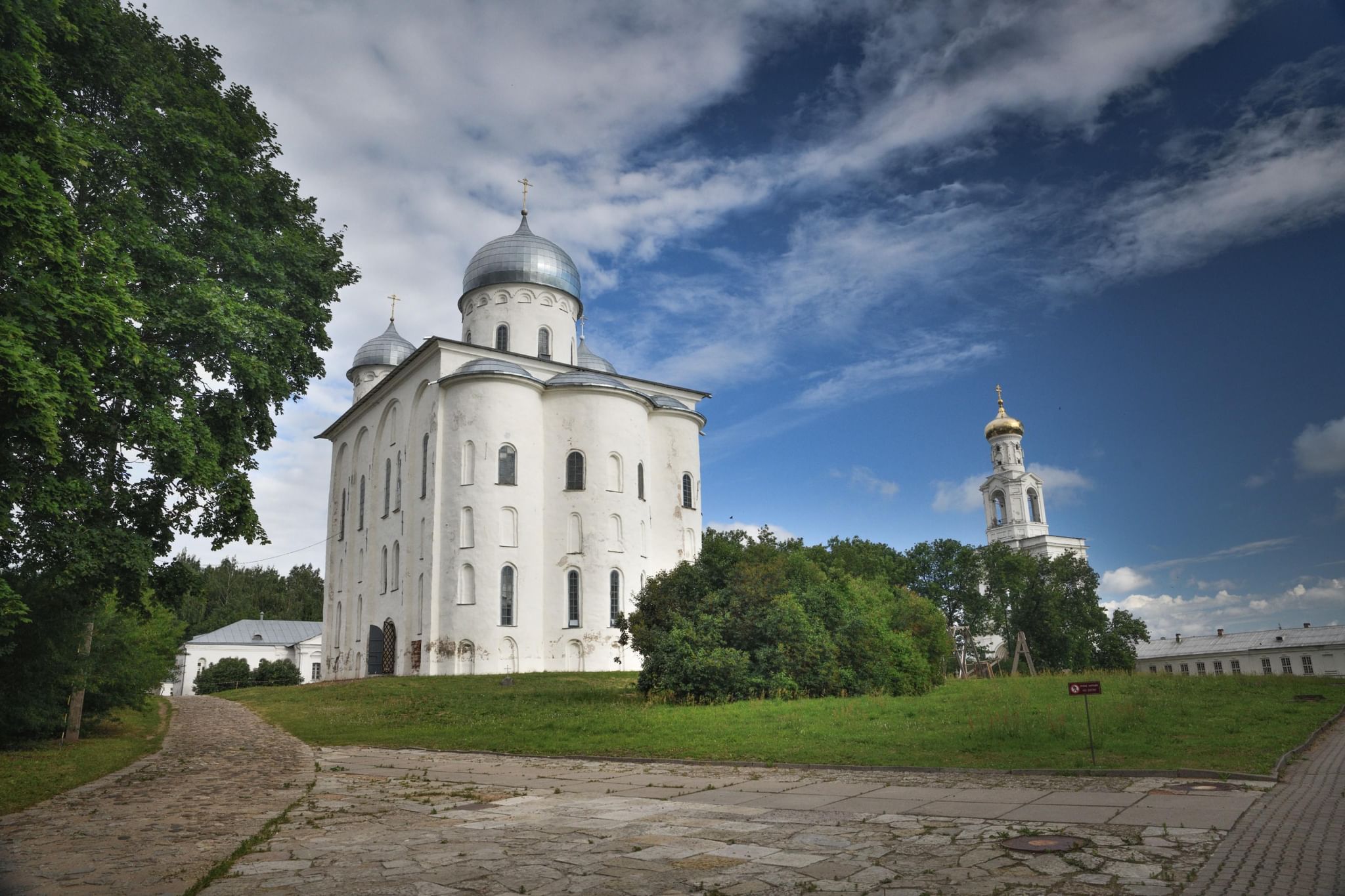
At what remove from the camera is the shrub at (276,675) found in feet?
170

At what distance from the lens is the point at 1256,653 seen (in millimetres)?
70062

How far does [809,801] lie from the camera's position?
27.7 ft

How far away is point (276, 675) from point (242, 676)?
2.84 metres

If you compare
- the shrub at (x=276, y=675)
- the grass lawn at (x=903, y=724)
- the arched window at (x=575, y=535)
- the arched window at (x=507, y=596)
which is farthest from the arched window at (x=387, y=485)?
the shrub at (x=276, y=675)

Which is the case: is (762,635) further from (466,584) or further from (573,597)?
(466,584)

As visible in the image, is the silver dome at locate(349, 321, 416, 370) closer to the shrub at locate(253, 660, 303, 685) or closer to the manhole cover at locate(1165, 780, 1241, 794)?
the shrub at locate(253, 660, 303, 685)

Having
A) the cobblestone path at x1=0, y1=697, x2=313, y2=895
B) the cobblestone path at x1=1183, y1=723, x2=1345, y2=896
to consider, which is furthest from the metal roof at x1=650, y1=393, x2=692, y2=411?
the cobblestone path at x1=1183, y1=723, x2=1345, y2=896

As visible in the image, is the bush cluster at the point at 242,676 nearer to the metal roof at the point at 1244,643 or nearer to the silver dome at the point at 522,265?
the silver dome at the point at 522,265

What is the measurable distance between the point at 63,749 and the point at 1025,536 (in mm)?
70436

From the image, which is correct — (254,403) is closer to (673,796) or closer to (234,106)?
(234,106)

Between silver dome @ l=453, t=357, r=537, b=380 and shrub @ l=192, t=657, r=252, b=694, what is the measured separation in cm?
2870

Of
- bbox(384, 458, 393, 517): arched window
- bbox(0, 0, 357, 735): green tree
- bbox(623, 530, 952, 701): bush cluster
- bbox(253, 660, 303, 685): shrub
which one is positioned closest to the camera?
bbox(0, 0, 357, 735): green tree

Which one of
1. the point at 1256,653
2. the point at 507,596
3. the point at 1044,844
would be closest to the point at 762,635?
the point at 1044,844

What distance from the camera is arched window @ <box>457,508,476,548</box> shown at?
34.9 metres
